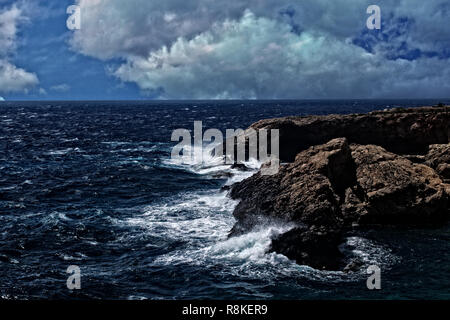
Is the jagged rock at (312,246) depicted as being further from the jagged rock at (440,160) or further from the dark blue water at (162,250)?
the jagged rock at (440,160)

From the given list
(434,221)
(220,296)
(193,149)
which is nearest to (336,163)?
(434,221)

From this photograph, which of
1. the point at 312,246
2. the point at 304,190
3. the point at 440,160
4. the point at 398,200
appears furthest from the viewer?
the point at 440,160

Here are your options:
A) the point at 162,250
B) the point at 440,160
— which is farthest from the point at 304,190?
the point at 440,160

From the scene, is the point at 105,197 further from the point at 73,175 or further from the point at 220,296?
the point at 220,296

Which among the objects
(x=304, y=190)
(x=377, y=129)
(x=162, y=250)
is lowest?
(x=162, y=250)

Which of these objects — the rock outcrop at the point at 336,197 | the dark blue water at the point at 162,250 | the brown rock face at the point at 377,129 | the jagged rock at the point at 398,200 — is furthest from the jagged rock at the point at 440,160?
the dark blue water at the point at 162,250

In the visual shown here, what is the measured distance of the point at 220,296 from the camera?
17984mm

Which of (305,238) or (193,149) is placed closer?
(305,238)

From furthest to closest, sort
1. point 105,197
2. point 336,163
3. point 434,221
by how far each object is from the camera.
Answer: point 105,197, point 336,163, point 434,221

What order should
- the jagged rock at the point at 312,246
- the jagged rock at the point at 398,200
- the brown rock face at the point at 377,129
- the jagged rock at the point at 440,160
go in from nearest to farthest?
the jagged rock at the point at 312,246 < the jagged rock at the point at 398,200 < the jagged rock at the point at 440,160 < the brown rock face at the point at 377,129

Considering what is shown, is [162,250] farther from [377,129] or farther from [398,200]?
[377,129]

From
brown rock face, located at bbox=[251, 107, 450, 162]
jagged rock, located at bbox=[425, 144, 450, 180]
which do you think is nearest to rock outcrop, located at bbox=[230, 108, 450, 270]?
jagged rock, located at bbox=[425, 144, 450, 180]

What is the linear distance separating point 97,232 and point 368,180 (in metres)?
18.4

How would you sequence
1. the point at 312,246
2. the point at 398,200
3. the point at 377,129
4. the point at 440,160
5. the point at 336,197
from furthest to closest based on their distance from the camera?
the point at 377,129, the point at 440,160, the point at 336,197, the point at 398,200, the point at 312,246
